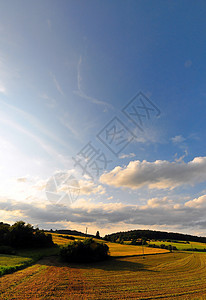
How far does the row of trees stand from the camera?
195 ft

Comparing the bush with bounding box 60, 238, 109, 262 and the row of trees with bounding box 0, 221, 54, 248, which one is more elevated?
the row of trees with bounding box 0, 221, 54, 248

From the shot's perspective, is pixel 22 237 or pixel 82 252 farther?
pixel 22 237

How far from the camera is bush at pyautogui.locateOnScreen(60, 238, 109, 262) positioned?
44925mm

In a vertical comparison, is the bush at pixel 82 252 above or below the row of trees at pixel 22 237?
below

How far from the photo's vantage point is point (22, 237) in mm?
60031

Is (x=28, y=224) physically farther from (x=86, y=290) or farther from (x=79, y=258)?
(x=86, y=290)

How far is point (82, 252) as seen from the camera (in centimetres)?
4597

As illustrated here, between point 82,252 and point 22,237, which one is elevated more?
point 22,237

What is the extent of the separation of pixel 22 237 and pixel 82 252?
26.0 meters

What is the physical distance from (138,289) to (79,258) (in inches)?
1056

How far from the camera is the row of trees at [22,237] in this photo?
59375 millimetres

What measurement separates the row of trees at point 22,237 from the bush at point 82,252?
21296mm

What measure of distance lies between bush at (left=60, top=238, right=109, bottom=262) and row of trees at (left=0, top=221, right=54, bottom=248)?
2130 centimetres

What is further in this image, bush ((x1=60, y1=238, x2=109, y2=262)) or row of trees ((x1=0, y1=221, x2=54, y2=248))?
row of trees ((x1=0, y1=221, x2=54, y2=248))
